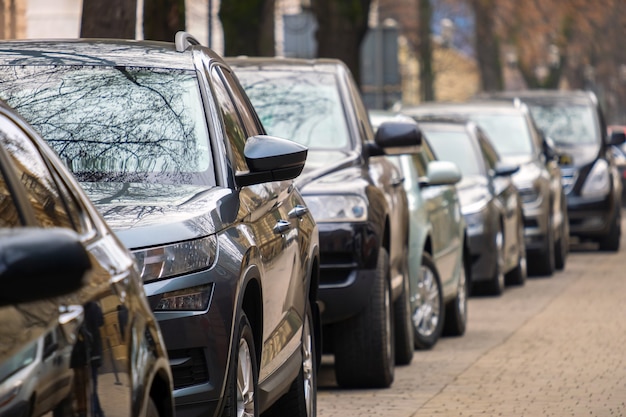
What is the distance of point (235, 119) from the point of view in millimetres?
6902

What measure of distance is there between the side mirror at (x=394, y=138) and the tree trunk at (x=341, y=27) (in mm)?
13438

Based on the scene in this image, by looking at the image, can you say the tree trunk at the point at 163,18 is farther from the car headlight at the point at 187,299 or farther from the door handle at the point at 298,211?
the car headlight at the point at 187,299

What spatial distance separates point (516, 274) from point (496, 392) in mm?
8608

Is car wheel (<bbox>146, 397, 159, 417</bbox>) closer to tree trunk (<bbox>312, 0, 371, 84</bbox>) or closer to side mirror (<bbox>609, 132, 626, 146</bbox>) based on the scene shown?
side mirror (<bbox>609, 132, 626, 146</bbox>)

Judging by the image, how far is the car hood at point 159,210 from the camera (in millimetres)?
5301

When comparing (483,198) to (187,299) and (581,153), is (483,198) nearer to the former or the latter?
(581,153)

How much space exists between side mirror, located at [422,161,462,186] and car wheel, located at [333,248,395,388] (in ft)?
9.13

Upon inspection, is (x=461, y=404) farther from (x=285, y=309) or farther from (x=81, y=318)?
(x=81, y=318)

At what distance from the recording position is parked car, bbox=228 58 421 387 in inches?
367

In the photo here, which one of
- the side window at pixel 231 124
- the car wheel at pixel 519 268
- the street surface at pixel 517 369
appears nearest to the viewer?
the side window at pixel 231 124

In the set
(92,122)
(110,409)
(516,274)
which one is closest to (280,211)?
(92,122)

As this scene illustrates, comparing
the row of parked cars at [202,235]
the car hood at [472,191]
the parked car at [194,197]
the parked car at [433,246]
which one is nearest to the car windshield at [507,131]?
the car hood at [472,191]

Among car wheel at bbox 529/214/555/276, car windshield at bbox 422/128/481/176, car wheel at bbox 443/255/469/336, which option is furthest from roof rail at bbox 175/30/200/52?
car wheel at bbox 529/214/555/276

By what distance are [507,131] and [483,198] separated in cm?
432
